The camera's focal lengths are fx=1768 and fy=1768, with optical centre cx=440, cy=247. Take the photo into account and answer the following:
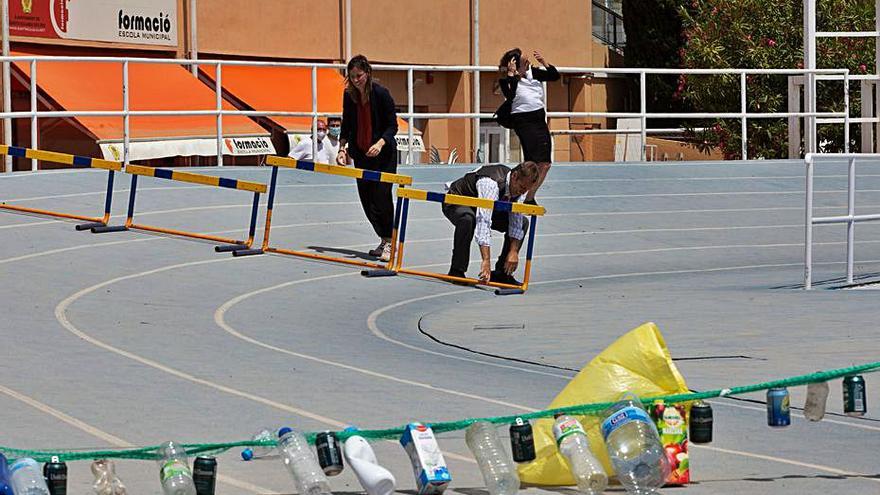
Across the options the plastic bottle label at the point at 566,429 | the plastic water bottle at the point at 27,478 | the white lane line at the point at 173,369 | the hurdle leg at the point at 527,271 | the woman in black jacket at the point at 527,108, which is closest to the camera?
the plastic water bottle at the point at 27,478

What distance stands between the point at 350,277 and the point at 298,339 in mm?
3761

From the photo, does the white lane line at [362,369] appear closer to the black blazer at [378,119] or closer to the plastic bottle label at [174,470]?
the black blazer at [378,119]

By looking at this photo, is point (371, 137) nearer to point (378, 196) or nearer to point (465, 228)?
point (378, 196)

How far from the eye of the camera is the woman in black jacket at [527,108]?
723 inches

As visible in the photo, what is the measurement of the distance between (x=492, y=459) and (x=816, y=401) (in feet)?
4.63

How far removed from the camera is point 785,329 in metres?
11.8

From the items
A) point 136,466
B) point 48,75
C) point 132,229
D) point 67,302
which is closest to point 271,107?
point 48,75

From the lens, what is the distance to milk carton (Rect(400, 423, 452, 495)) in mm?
6637

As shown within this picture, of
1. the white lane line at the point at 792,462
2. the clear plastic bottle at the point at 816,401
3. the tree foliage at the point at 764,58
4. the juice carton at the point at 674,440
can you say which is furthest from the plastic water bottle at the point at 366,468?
the tree foliage at the point at 764,58

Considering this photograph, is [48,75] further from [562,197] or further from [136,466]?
[136,466]

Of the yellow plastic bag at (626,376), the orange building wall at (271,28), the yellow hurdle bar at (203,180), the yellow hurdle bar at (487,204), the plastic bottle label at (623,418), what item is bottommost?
the plastic bottle label at (623,418)

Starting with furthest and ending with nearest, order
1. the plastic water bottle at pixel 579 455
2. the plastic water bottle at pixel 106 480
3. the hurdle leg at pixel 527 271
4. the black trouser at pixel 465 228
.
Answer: the black trouser at pixel 465 228
the hurdle leg at pixel 527 271
the plastic water bottle at pixel 579 455
the plastic water bottle at pixel 106 480

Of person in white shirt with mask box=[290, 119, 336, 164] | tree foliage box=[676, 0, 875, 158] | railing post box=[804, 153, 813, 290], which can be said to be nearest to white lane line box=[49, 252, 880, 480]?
railing post box=[804, 153, 813, 290]

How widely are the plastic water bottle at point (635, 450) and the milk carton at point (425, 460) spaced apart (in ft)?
2.16
